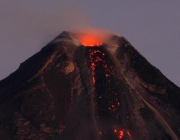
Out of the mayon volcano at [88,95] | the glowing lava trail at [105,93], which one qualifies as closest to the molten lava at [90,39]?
the mayon volcano at [88,95]

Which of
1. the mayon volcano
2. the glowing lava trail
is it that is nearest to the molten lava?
the mayon volcano

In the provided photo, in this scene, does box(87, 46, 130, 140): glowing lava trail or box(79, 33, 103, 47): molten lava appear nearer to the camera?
box(87, 46, 130, 140): glowing lava trail

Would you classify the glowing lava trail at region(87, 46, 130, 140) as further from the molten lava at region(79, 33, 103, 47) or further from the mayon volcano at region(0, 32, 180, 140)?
the molten lava at region(79, 33, 103, 47)

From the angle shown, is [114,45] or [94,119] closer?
[94,119]

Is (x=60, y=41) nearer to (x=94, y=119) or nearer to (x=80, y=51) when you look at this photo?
(x=80, y=51)

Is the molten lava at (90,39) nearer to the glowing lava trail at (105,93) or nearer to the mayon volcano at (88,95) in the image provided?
the mayon volcano at (88,95)

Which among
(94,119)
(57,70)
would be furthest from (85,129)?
(57,70)

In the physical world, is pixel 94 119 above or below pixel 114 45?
below

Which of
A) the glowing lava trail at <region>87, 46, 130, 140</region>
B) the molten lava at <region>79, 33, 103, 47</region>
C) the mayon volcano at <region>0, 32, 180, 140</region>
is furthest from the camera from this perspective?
the molten lava at <region>79, 33, 103, 47</region>
